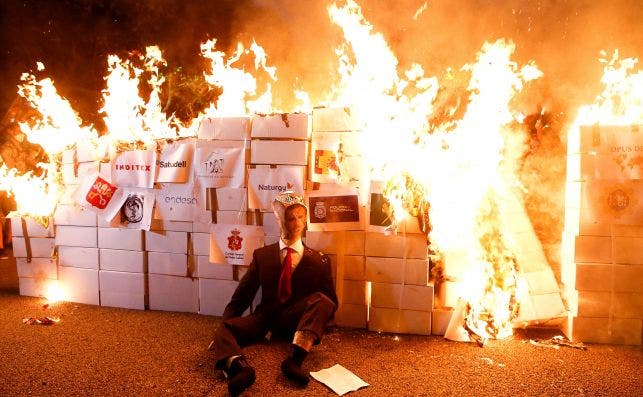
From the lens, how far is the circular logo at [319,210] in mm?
5564

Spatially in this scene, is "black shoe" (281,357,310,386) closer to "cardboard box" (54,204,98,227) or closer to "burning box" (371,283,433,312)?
"burning box" (371,283,433,312)

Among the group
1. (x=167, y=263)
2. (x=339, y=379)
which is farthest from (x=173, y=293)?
(x=339, y=379)

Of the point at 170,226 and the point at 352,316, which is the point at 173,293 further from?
the point at 352,316

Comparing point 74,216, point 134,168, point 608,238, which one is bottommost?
point 608,238

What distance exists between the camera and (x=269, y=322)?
495 centimetres

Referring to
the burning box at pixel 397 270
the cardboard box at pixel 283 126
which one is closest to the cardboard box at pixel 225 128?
the cardboard box at pixel 283 126

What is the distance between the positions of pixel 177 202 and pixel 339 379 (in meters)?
3.56

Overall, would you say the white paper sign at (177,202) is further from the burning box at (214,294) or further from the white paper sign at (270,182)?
the burning box at (214,294)

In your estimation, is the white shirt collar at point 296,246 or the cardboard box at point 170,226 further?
the cardboard box at point 170,226

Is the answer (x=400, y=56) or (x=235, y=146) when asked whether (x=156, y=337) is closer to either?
(x=235, y=146)

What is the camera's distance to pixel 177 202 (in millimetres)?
6152

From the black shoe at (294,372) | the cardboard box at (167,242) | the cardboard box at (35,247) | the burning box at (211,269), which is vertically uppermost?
the cardboard box at (167,242)

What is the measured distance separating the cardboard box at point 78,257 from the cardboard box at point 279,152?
3.09m

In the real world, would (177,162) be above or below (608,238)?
above
